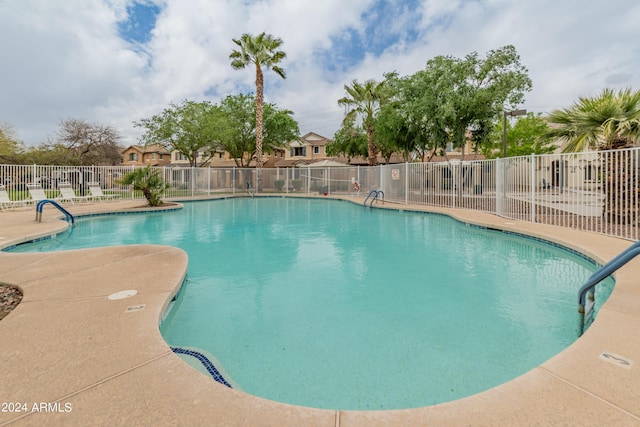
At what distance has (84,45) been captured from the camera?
11.2 meters

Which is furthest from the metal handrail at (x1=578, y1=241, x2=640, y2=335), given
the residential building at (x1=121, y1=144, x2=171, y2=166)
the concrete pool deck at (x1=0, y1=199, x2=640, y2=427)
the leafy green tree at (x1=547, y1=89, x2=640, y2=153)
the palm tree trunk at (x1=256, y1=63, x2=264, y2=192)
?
the residential building at (x1=121, y1=144, x2=171, y2=166)

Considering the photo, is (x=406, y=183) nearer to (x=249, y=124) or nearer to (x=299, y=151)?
(x=249, y=124)

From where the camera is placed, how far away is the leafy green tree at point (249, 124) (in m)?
30.8

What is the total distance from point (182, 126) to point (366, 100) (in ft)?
53.1

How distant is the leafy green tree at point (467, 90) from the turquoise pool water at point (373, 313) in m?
9.82

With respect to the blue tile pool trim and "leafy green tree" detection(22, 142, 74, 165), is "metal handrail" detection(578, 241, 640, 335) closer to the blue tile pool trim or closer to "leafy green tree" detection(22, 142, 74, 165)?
the blue tile pool trim

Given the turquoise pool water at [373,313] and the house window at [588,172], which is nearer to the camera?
the turquoise pool water at [373,313]

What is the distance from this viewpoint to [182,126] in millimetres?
28703

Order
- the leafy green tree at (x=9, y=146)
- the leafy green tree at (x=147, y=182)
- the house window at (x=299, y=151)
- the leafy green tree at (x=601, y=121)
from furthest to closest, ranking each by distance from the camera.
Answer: the house window at (x=299, y=151)
the leafy green tree at (x=9, y=146)
the leafy green tree at (x=147, y=182)
the leafy green tree at (x=601, y=121)

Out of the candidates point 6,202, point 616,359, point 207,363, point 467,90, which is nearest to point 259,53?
point 467,90

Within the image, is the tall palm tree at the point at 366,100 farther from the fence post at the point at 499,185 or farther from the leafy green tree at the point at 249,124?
the fence post at the point at 499,185

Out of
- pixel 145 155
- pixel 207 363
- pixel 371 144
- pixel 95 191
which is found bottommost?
pixel 207 363

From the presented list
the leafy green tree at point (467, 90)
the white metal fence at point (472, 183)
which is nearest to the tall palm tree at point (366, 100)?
the white metal fence at point (472, 183)

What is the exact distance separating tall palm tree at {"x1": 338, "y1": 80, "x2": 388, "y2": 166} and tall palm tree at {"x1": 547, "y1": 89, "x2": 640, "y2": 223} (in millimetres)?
15672
